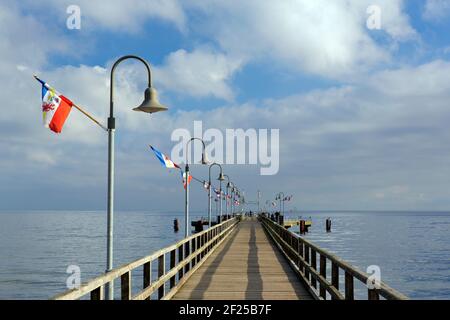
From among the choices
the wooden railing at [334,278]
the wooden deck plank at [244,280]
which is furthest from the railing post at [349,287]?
the wooden deck plank at [244,280]

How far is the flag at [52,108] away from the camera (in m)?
12.0

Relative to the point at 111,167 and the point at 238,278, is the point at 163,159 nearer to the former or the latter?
the point at 238,278

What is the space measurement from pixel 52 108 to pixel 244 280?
792 cm

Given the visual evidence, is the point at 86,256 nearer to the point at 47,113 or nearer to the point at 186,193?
the point at 186,193

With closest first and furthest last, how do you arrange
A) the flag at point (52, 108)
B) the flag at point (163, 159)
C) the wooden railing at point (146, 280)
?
the wooden railing at point (146, 280) < the flag at point (52, 108) < the flag at point (163, 159)

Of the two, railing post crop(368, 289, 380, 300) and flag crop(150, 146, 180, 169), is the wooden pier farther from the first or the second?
flag crop(150, 146, 180, 169)

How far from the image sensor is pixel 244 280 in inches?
666

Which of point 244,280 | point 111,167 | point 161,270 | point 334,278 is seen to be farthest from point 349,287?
point 244,280

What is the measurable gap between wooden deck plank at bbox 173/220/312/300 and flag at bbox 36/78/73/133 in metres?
4.85

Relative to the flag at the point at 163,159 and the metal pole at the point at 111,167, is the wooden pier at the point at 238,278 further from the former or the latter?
the flag at the point at 163,159

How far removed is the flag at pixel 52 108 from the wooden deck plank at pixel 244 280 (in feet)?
15.9
